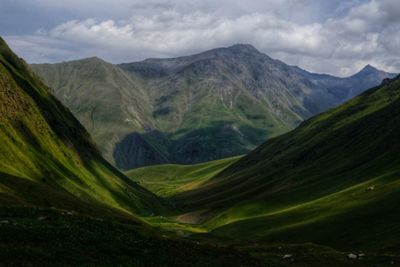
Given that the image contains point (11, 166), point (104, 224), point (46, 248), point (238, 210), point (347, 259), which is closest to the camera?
point (46, 248)

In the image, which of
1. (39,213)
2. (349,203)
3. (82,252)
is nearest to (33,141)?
(349,203)

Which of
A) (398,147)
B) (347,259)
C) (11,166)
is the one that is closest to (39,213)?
(347,259)

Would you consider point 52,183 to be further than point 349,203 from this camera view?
Yes

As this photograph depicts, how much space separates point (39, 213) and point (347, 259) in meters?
34.9

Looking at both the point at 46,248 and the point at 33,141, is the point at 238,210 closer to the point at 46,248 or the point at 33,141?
the point at 33,141

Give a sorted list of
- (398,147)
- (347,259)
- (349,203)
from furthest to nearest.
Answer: (398,147), (349,203), (347,259)

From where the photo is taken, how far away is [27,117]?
650 ft

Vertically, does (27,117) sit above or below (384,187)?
above

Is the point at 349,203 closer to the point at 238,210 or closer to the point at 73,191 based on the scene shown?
the point at 238,210

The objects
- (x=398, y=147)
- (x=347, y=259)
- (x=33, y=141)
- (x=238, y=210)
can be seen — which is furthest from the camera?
(x=33, y=141)

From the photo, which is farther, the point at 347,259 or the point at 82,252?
the point at 347,259

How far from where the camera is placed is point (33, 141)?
616 feet

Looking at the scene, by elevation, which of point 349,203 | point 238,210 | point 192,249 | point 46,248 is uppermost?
point 46,248

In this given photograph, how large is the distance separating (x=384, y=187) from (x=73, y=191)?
10072cm
